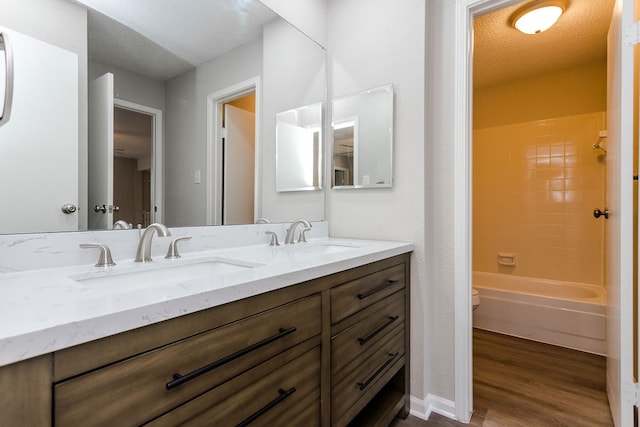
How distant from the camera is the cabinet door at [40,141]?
95 centimetres

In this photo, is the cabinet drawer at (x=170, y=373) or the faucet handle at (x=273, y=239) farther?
the faucet handle at (x=273, y=239)

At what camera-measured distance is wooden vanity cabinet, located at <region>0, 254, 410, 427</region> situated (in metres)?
0.52

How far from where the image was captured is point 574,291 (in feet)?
9.75

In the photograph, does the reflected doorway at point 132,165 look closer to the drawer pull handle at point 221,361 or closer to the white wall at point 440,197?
the drawer pull handle at point 221,361

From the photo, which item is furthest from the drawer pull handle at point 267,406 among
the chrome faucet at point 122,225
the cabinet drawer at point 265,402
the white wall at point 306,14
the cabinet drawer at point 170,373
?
the white wall at point 306,14

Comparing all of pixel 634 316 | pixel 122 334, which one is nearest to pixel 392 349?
pixel 634 316

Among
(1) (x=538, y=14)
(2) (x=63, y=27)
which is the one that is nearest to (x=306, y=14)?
(2) (x=63, y=27)

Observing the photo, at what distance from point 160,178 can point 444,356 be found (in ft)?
5.22

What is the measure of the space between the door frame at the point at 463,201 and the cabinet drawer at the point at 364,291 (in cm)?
31

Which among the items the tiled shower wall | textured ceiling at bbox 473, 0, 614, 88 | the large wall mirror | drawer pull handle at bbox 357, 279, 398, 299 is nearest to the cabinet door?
the large wall mirror

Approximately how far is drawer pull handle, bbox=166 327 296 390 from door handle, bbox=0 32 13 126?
35.3 inches

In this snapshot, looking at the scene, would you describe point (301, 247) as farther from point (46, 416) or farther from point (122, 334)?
point (46, 416)

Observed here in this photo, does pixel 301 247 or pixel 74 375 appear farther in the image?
pixel 301 247

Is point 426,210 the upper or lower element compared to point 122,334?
upper
